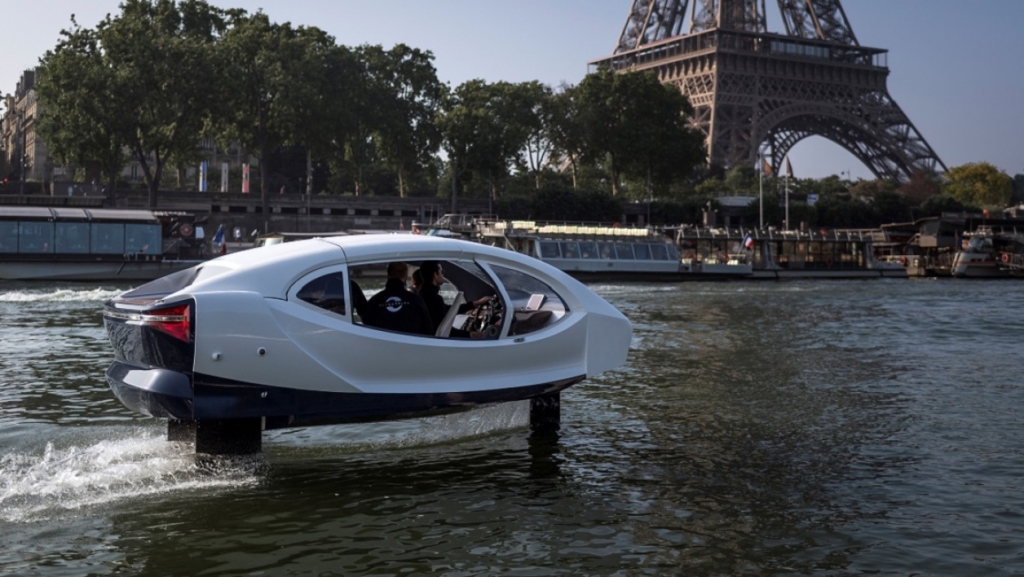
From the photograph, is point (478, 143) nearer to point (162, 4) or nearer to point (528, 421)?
point (162, 4)

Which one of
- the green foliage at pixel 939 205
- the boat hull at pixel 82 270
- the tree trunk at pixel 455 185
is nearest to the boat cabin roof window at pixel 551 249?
the boat hull at pixel 82 270

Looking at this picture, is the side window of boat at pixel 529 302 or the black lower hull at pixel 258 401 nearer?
the black lower hull at pixel 258 401

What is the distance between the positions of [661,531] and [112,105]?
208 feet

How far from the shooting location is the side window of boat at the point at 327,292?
29.2 feet

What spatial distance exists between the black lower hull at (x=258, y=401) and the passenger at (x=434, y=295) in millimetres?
1054

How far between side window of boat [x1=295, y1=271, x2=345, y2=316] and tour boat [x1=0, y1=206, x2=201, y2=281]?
1635 inches

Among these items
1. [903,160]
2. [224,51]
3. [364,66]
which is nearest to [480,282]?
[224,51]

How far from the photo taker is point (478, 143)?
8344cm

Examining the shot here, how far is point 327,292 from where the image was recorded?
9.02m

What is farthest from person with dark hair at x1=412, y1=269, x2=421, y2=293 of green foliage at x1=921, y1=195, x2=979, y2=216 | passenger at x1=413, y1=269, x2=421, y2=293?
green foliage at x1=921, y1=195, x2=979, y2=216

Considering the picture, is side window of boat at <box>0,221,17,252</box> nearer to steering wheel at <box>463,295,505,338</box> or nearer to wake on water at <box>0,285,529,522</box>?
wake on water at <box>0,285,529,522</box>

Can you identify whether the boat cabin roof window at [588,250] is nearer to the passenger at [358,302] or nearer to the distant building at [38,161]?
the passenger at [358,302]

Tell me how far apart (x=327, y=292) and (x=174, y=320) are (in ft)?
4.09

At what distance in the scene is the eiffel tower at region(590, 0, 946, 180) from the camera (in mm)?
106062
